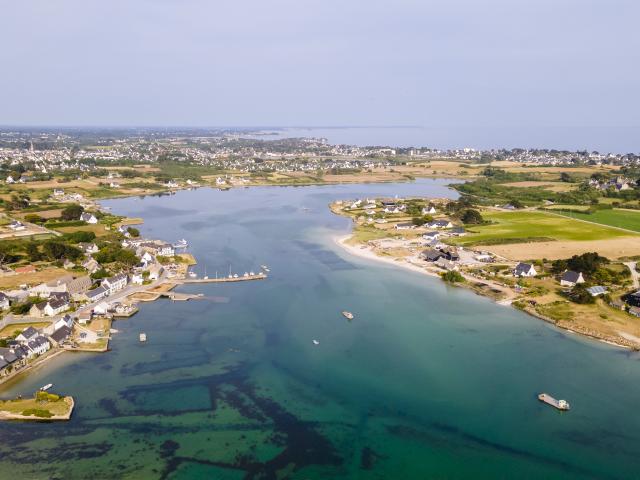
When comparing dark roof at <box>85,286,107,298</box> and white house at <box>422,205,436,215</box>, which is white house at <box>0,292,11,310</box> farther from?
white house at <box>422,205,436,215</box>

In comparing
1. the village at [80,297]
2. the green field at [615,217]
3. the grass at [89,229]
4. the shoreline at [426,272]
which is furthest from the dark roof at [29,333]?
the green field at [615,217]

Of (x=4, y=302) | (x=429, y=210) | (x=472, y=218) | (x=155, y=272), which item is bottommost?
(x=4, y=302)

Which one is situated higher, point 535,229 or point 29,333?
point 535,229

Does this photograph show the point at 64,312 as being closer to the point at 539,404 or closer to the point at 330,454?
the point at 330,454

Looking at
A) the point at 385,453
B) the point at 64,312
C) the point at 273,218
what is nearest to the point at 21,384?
the point at 64,312

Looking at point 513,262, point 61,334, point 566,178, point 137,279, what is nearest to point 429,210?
point 513,262

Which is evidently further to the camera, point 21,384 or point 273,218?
point 273,218

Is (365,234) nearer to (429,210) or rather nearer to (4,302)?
(429,210)
